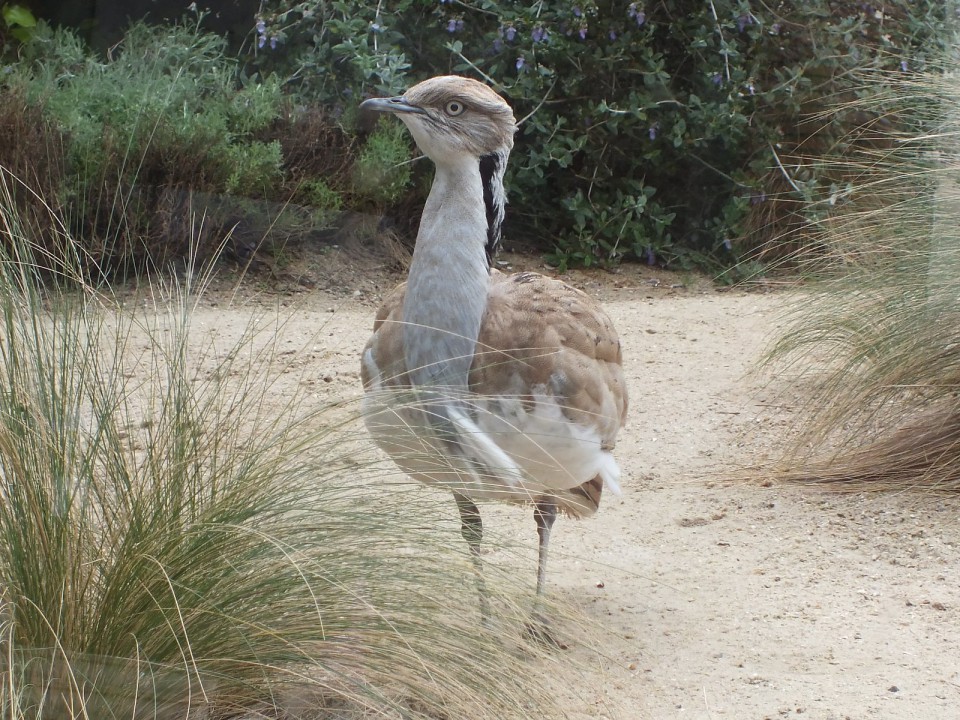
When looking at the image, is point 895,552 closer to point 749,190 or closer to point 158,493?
point 158,493

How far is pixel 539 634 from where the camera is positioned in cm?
241

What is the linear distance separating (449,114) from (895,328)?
2010 mm

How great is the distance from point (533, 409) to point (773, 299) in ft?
10.1

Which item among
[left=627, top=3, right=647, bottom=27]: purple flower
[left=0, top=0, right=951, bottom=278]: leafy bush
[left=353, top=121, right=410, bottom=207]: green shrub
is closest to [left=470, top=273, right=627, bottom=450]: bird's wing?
[left=0, top=0, right=951, bottom=278]: leafy bush

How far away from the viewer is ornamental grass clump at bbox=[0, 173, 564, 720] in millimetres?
2119

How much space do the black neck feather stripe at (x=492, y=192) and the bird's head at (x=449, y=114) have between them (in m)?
0.05

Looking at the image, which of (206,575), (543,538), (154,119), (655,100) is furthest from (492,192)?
(655,100)

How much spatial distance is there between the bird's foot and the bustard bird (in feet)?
1.24

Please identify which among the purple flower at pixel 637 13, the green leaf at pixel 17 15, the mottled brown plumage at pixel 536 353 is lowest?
the mottled brown plumage at pixel 536 353

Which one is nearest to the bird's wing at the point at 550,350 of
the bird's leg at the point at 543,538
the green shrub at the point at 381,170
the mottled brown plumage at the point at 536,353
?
the mottled brown plumage at the point at 536,353

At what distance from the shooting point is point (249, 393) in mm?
2613

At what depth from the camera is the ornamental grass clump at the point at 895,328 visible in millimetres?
4062

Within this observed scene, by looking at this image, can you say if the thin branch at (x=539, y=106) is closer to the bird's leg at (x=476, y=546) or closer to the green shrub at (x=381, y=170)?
the green shrub at (x=381, y=170)

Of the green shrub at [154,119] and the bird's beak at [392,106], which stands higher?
the bird's beak at [392,106]
